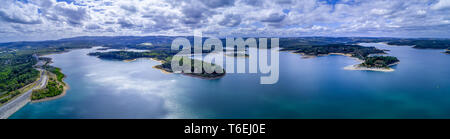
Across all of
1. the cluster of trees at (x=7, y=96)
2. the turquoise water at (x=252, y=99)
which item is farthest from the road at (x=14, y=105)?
the turquoise water at (x=252, y=99)

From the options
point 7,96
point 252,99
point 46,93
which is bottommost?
point 252,99

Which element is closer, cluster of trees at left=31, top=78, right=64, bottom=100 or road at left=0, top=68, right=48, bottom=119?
road at left=0, top=68, right=48, bottom=119

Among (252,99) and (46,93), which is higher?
(46,93)

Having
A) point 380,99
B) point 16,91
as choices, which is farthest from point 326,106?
point 16,91

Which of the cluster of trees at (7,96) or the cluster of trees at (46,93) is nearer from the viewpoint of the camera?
the cluster of trees at (7,96)

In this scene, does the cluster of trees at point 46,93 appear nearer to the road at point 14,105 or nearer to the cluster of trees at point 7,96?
the road at point 14,105

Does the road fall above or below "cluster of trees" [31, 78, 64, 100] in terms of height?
below

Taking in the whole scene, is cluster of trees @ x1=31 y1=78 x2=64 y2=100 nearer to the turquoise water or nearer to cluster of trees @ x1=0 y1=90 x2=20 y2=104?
the turquoise water

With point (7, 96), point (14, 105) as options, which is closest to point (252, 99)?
point (14, 105)

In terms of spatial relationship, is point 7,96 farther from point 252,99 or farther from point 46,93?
point 252,99

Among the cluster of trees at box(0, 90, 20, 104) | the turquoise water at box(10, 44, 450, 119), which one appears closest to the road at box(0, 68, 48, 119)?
the cluster of trees at box(0, 90, 20, 104)

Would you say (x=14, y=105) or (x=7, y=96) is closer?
(x=14, y=105)
